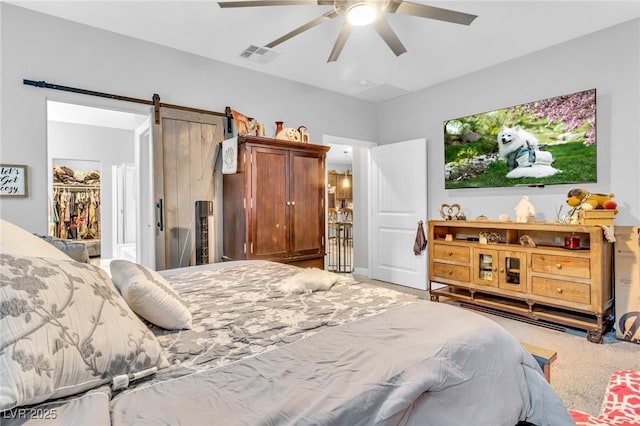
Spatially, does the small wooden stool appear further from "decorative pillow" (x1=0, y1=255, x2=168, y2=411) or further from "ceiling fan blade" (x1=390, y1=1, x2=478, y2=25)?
"ceiling fan blade" (x1=390, y1=1, x2=478, y2=25)

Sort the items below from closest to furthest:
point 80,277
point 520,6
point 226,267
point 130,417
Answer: point 130,417 → point 80,277 → point 226,267 → point 520,6

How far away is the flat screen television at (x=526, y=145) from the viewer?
326cm

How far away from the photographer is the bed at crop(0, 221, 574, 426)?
0.73m

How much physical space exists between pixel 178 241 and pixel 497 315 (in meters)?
3.41

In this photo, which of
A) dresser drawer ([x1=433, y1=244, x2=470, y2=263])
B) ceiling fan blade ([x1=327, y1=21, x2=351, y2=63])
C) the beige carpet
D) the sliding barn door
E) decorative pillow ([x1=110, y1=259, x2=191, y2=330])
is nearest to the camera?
decorative pillow ([x1=110, y1=259, x2=191, y2=330])

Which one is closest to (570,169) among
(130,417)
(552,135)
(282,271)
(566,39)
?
(552,135)

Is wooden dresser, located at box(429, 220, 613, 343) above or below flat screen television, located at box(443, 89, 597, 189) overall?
below

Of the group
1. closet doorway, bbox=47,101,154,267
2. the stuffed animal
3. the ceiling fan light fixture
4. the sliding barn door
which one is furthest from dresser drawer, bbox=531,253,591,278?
closet doorway, bbox=47,101,154,267

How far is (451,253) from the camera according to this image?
3908 mm

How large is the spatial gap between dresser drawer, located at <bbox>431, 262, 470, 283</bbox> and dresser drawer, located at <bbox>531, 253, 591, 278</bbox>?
70cm

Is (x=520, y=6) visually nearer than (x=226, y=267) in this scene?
No

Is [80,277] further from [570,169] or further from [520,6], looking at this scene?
[570,169]

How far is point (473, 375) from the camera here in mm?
1108

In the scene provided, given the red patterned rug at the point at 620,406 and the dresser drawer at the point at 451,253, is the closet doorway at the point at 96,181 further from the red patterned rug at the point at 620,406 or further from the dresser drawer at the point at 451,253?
the red patterned rug at the point at 620,406
